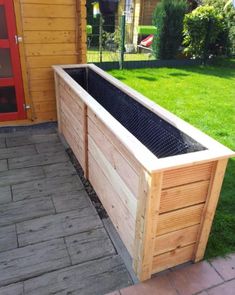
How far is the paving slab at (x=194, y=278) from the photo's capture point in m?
2.22

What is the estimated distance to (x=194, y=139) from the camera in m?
2.19

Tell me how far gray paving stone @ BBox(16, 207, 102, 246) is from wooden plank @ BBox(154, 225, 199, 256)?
79 cm

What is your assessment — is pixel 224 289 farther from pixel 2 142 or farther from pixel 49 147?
pixel 2 142

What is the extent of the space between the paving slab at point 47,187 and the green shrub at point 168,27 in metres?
7.38

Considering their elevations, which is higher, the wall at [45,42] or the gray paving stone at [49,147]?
the wall at [45,42]

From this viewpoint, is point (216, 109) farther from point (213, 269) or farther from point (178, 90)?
point (213, 269)

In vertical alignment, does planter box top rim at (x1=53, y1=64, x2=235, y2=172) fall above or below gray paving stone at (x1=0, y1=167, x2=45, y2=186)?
above

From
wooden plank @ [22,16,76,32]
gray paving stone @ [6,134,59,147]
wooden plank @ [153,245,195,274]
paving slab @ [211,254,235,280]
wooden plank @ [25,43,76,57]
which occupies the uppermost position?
wooden plank @ [22,16,76,32]

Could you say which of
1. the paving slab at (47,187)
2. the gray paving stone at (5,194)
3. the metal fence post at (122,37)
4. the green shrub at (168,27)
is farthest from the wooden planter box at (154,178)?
the green shrub at (168,27)

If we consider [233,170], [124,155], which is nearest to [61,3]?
[124,155]

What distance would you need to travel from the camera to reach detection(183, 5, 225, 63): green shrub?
9.19 metres

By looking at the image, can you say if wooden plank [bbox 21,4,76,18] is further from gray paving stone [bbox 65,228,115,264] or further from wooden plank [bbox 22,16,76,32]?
gray paving stone [bbox 65,228,115,264]

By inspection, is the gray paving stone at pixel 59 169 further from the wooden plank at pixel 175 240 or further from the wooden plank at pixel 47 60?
the wooden plank at pixel 175 240

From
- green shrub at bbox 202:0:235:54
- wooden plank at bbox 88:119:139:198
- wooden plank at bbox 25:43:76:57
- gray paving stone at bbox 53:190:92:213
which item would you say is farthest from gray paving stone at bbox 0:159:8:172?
green shrub at bbox 202:0:235:54
